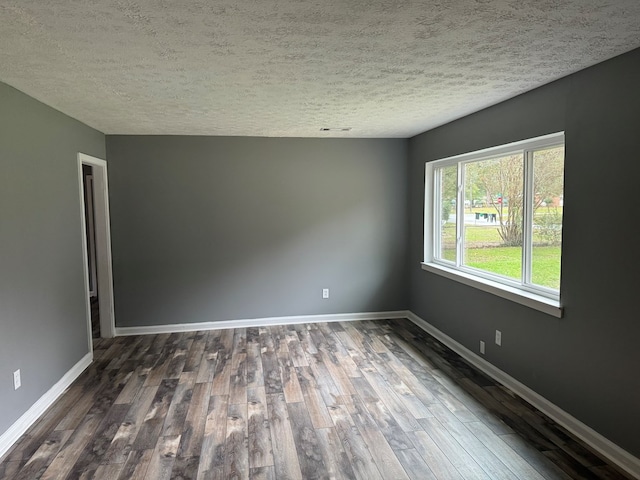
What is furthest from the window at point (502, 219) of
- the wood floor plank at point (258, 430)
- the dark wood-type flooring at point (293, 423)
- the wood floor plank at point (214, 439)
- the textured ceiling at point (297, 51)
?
the wood floor plank at point (214, 439)

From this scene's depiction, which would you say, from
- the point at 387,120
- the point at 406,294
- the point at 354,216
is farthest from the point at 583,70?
the point at 406,294

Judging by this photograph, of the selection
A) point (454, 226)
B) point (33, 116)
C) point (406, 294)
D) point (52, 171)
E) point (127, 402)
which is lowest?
point (127, 402)

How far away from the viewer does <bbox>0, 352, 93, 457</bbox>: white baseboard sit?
2.55 meters

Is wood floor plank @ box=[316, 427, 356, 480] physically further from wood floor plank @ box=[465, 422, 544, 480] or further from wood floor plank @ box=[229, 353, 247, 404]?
wood floor plank @ box=[465, 422, 544, 480]

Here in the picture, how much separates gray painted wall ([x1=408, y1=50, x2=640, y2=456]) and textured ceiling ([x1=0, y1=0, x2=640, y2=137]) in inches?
8.1

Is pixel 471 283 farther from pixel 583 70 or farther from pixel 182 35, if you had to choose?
pixel 182 35

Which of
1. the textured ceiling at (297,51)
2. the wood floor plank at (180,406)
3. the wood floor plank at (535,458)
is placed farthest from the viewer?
the wood floor plank at (180,406)

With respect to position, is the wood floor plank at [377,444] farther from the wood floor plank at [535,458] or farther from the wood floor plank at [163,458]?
the wood floor plank at [163,458]

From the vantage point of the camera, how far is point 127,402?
3166 mm

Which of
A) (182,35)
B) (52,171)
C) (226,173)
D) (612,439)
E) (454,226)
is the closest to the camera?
(182,35)

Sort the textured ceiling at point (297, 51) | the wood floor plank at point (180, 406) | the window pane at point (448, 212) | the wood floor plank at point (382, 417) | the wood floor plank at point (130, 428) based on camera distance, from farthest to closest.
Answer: the window pane at point (448, 212) → the wood floor plank at point (180, 406) → the wood floor plank at point (382, 417) → the wood floor plank at point (130, 428) → the textured ceiling at point (297, 51)

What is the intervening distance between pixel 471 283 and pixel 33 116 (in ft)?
12.3

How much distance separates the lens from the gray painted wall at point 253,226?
4.79 meters

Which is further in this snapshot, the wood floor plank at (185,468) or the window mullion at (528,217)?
the window mullion at (528,217)
